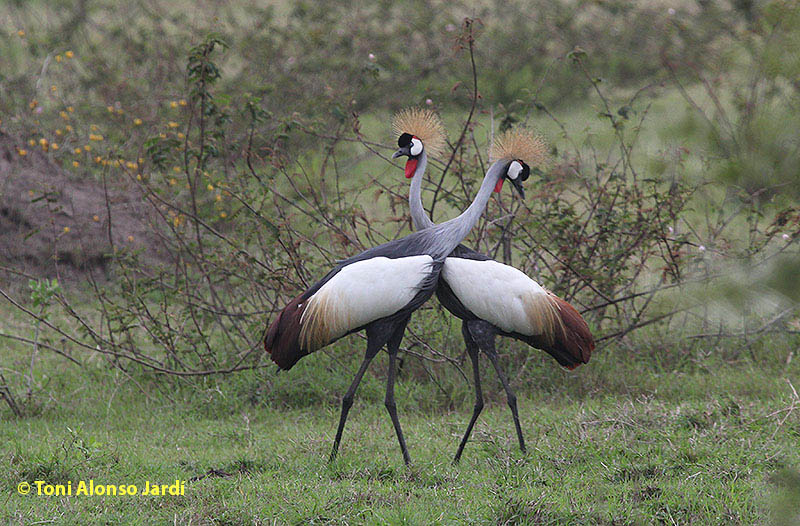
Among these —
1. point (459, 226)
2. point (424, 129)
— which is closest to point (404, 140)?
point (424, 129)

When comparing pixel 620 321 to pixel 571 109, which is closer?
pixel 620 321

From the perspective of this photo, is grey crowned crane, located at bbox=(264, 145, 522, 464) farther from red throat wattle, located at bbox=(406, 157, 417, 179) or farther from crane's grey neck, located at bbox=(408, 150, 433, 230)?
red throat wattle, located at bbox=(406, 157, 417, 179)

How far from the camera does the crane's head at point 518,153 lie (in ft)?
16.6

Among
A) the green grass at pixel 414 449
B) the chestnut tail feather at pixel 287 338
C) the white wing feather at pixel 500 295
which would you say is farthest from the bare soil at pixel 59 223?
the white wing feather at pixel 500 295

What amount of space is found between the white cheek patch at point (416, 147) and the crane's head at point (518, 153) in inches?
16.2

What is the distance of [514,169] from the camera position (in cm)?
509

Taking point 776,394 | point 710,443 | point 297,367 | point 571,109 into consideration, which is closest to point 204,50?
point 297,367

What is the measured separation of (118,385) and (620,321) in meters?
3.56

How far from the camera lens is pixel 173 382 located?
6.46m

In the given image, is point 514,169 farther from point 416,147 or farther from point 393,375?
point 393,375

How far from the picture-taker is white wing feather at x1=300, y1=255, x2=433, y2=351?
4570 millimetres

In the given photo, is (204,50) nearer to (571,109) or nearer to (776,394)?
(776,394)

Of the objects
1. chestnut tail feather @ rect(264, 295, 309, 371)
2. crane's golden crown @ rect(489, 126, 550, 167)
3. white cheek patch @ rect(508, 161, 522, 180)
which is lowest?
chestnut tail feather @ rect(264, 295, 309, 371)

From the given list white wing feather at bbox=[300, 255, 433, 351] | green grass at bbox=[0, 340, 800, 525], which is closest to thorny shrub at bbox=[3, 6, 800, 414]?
green grass at bbox=[0, 340, 800, 525]
